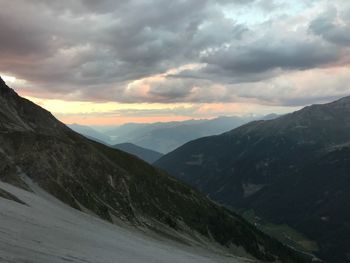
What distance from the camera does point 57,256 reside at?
149ft

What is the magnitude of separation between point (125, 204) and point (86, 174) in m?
19.7

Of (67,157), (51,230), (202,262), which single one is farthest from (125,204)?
(51,230)

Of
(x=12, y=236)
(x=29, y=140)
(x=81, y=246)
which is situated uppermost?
(x=29, y=140)

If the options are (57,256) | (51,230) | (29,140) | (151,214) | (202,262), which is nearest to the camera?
(57,256)

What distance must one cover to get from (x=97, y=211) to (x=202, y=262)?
52.2 metres

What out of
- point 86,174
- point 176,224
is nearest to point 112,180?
point 86,174

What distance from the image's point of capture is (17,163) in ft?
531

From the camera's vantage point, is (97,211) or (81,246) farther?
(97,211)

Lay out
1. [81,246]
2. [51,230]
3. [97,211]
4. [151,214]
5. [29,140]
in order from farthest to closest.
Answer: [151,214]
[29,140]
[97,211]
[51,230]
[81,246]

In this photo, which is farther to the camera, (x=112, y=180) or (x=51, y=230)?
(x=112, y=180)

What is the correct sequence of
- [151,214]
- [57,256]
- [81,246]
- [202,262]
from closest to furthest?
[57,256] → [81,246] → [202,262] → [151,214]

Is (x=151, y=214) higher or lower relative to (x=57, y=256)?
lower

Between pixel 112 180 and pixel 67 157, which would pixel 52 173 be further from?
pixel 112 180

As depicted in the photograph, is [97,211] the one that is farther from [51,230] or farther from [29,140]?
[51,230]
